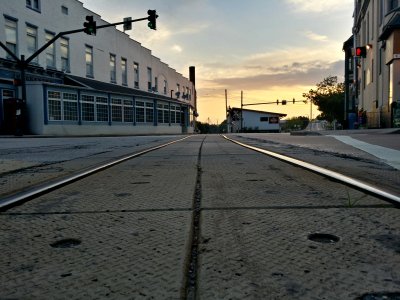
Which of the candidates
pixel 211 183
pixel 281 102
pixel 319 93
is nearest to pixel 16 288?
pixel 211 183

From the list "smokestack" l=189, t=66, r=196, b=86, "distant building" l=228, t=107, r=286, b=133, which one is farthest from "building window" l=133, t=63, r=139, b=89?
"distant building" l=228, t=107, r=286, b=133

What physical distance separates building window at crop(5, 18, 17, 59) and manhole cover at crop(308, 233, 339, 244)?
3071 cm

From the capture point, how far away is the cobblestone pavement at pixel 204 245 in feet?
5.38

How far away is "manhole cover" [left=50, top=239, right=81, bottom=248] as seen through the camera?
219 cm

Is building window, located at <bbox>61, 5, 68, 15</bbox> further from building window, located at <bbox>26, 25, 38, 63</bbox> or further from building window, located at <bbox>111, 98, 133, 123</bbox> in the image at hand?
building window, located at <bbox>111, 98, 133, 123</bbox>

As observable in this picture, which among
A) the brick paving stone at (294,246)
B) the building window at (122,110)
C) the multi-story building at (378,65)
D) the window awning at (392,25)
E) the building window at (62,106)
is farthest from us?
the building window at (122,110)

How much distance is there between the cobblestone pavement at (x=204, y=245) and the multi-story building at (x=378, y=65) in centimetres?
2490

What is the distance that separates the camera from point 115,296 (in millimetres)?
1572

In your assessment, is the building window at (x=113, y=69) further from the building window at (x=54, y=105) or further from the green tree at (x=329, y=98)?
the green tree at (x=329, y=98)

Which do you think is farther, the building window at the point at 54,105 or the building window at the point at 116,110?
the building window at the point at 116,110

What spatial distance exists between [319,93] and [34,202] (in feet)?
255

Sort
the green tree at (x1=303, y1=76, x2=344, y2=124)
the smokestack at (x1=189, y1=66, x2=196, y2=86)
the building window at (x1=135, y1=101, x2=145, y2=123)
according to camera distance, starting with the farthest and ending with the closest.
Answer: the smokestack at (x1=189, y1=66, x2=196, y2=86) < the green tree at (x1=303, y1=76, x2=344, y2=124) < the building window at (x1=135, y1=101, x2=145, y2=123)

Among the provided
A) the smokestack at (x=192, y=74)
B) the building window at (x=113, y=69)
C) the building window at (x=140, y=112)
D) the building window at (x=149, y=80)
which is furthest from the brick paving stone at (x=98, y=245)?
the smokestack at (x=192, y=74)

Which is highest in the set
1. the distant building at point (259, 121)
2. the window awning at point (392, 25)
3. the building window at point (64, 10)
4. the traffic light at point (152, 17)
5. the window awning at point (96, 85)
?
the building window at point (64, 10)
